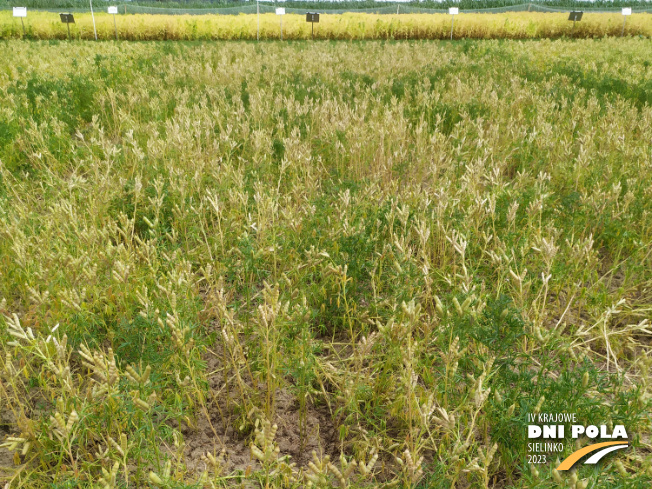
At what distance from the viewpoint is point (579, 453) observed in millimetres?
1574

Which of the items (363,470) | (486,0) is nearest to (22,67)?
(363,470)

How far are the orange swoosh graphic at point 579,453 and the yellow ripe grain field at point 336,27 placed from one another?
24.8 metres

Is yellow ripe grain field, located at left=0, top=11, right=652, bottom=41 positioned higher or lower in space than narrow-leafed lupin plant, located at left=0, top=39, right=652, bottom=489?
higher

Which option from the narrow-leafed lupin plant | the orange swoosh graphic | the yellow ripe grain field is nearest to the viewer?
the orange swoosh graphic

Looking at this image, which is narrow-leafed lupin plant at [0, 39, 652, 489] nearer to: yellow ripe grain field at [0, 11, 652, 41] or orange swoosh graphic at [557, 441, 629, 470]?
orange swoosh graphic at [557, 441, 629, 470]

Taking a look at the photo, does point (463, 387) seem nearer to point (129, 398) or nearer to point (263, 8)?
point (129, 398)

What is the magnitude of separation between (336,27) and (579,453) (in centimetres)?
2525

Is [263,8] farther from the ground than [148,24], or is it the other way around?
[263,8]

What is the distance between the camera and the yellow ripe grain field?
2273 cm

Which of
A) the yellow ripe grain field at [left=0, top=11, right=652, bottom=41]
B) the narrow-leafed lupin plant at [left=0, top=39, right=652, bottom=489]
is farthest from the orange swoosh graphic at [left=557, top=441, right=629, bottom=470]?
the yellow ripe grain field at [left=0, top=11, right=652, bottom=41]

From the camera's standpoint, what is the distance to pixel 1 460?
187 cm

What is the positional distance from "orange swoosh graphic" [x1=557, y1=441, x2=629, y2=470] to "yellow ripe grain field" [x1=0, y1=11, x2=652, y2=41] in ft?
81.5

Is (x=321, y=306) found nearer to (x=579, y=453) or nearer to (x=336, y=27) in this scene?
(x=579, y=453)

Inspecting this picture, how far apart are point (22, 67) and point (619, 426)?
10373 mm
